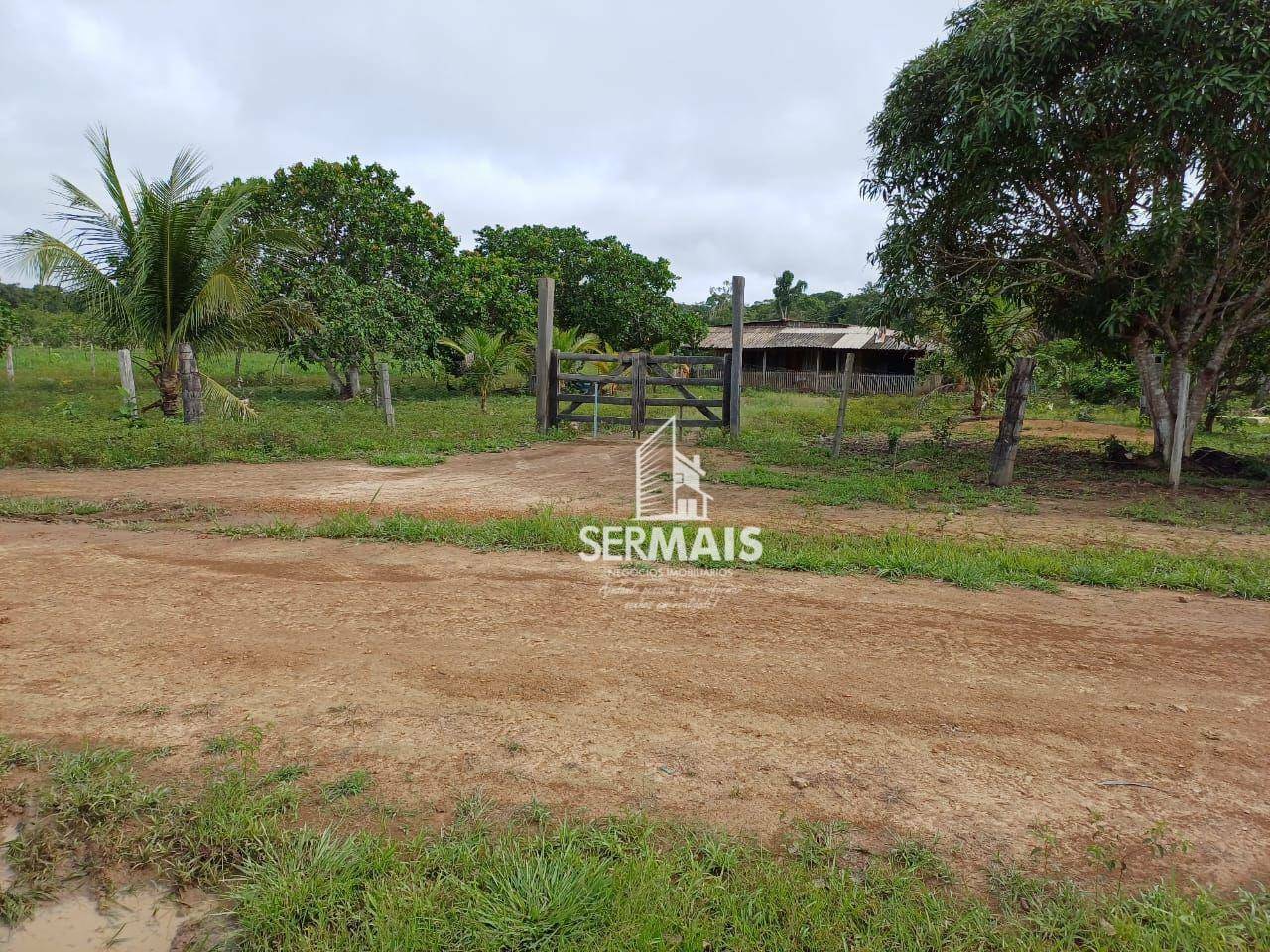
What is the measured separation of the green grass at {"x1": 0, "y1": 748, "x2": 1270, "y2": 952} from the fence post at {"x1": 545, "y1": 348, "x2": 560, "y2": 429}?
10781 mm

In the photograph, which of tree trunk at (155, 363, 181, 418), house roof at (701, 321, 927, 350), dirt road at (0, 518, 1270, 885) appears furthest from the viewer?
house roof at (701, 321, 927, 350)

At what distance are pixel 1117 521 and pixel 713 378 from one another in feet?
23.1

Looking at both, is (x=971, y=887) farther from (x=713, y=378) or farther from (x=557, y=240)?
(x=557, y=240)

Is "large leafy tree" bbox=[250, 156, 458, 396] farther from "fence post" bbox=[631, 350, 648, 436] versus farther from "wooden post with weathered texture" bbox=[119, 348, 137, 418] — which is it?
"fence post" bbox=[631, 350, 648, 436]

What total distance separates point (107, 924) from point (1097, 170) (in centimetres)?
1197

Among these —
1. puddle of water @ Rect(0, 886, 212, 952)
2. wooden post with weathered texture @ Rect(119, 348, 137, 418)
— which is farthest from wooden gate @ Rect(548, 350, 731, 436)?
puddle of water @ Rect(0, 886, 212, 952)

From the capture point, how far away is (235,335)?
525 inches

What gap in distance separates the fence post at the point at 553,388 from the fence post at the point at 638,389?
138cm

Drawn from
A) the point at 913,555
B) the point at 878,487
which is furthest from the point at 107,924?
the point at 878,487

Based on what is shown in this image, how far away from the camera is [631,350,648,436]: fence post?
1256 centimetres

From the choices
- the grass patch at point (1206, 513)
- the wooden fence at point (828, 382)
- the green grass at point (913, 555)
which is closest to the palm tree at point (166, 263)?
the green grass at point (913, 555)

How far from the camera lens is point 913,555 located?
538 cm

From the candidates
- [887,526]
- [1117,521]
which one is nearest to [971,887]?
[887,526]

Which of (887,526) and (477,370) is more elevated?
(477,370)
